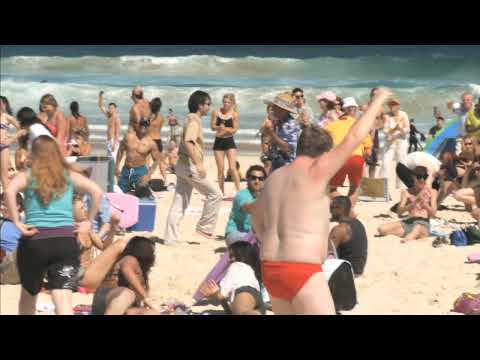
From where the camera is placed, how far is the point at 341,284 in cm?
609

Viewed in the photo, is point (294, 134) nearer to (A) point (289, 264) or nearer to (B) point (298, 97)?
(B) point (298, 97)

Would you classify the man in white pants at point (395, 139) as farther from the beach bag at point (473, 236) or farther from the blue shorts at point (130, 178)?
the blue shorts at point (130, 178)

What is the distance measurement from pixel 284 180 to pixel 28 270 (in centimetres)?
160

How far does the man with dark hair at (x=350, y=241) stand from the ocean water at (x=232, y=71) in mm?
30746

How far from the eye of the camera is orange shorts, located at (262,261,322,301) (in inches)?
159

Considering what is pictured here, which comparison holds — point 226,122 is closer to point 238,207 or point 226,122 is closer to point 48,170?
point 238,207

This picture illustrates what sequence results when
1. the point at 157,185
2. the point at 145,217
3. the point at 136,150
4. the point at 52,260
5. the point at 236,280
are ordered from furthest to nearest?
1. the point at 157,185
2. the point at 136,150
3. the point at 145,217
4. the point at 236,280
5. the point at 52,260

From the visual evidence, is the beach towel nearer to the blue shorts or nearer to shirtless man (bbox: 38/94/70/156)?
the blue shorts

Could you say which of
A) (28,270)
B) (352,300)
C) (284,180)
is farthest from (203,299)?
(284,180)

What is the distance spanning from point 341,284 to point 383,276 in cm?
131

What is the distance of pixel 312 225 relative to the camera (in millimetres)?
4090

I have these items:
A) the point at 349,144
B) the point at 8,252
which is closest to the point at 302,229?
the point at 349,144

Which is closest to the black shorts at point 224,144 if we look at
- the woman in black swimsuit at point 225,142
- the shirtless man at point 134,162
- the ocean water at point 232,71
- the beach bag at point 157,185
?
the woman in black swimsuit at point 225,142
